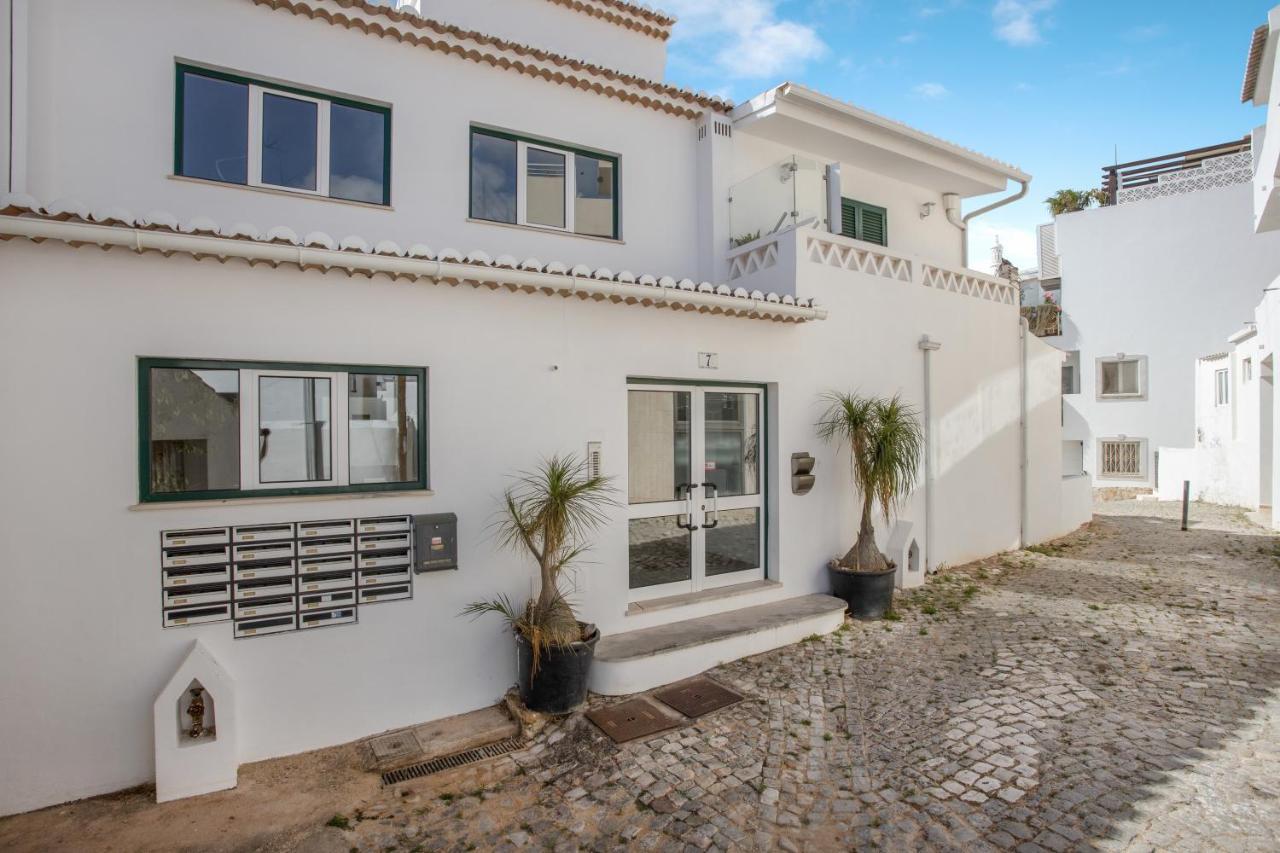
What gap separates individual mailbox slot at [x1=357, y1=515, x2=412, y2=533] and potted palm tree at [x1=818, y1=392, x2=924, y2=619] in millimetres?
5448

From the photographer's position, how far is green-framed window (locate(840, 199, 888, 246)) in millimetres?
10508

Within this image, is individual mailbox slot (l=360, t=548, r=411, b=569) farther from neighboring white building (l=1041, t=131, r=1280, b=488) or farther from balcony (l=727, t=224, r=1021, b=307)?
neighboring white building (l=1041, t=131, r=1280, b=488)

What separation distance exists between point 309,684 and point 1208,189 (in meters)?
29.7

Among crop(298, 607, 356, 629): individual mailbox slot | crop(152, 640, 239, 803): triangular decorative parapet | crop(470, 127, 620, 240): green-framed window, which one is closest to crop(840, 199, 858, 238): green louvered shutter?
crop(470, 127, 620, 240): green-framed window

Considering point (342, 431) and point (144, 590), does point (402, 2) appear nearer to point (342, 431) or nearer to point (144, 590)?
point (342, 431)

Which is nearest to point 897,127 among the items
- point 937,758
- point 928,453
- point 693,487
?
point 928,453

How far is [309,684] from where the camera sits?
5199 mm

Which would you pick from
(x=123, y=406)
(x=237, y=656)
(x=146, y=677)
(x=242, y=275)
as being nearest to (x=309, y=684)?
(x=237, y=656)

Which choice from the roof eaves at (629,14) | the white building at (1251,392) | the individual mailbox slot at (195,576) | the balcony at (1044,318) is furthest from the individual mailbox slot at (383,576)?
the balcony at (1044,318)

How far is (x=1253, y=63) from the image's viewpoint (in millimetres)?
10828

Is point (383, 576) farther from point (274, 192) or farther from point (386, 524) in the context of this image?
point (274, 192)

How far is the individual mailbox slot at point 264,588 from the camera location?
5.00 metres

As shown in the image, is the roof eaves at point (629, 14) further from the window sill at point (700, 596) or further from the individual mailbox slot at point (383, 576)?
the window sill at point (700, 596)

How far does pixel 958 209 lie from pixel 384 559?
1164 cm
